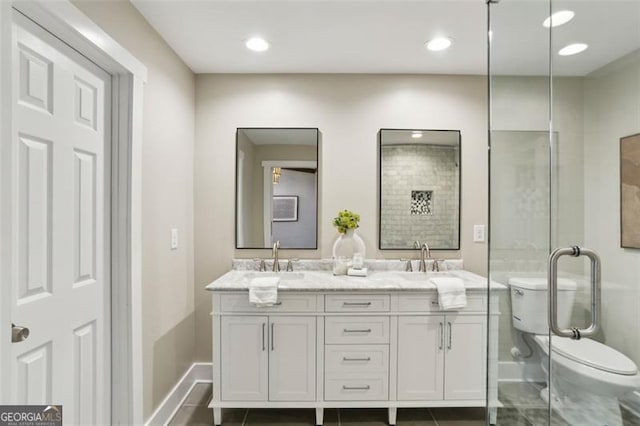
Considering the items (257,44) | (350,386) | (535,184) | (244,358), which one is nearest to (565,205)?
(535,184)

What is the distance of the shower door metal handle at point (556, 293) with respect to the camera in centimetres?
95

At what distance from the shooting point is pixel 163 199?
2.10 metres

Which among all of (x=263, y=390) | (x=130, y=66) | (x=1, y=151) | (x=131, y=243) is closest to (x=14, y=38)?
(x=1, y=151)

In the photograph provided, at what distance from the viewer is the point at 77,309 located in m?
1.44

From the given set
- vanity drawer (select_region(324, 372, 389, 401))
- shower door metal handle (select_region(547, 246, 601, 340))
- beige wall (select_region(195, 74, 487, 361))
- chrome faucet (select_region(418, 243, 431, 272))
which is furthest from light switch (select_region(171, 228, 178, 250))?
shower door metal handle (select_region(547, 246, 601, 340))

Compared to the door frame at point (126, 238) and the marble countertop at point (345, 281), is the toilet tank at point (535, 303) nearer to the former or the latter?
the marble countertop at point (345, 281)

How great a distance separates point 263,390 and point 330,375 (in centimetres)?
42

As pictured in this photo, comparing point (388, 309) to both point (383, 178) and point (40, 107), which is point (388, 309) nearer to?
point (383, 178)

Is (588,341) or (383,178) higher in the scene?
(383,178)

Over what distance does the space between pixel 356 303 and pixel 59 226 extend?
1.55 meters

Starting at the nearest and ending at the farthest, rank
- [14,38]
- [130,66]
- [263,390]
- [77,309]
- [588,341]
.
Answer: [588,341] < [14,38] < [77,309] < [130,66] < [263,390]

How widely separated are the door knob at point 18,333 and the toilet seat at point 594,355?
5.88ft

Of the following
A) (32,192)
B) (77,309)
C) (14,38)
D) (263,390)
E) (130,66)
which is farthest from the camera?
(263,390)

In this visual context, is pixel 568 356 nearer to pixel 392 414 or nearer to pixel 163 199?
pixel 392 414
